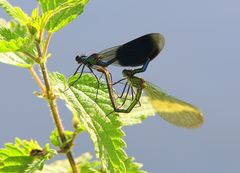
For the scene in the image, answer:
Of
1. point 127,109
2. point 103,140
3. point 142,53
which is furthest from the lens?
point 127,109

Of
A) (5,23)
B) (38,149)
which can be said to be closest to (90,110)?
(38,149)

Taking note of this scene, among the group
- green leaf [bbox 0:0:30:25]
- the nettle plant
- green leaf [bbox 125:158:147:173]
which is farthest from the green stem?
green leaf [bbox 125:158:147:173]

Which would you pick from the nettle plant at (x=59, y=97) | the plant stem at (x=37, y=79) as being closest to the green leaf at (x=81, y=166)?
the nettle plant at (x=59, y=97)

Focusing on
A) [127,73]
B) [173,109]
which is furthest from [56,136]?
[173,109]

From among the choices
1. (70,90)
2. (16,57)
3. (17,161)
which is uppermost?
(16,57)

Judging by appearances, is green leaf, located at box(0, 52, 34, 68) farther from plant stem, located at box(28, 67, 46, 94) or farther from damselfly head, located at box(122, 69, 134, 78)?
damselfly head, located at box(122, 69, 134, 78)

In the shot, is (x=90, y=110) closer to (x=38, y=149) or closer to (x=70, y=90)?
(x=70, y=90)

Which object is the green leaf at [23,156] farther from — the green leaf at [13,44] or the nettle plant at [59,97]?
the green leaf at [13,44]

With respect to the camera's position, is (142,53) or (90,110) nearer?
(142,53)
